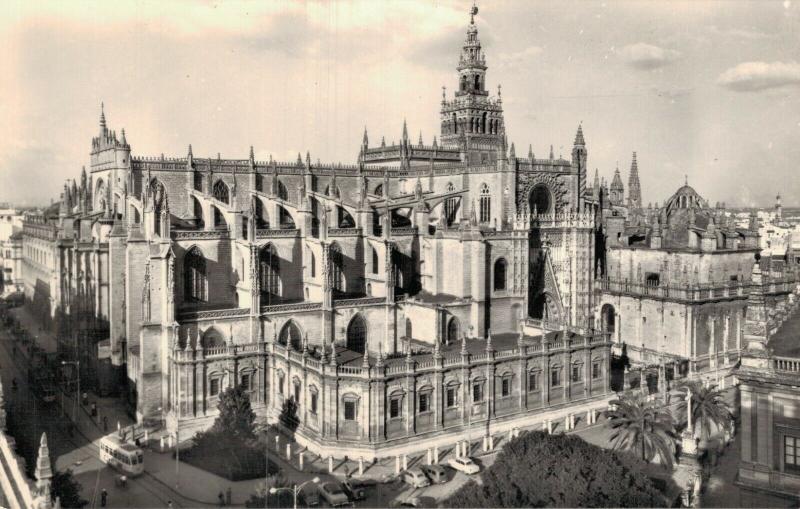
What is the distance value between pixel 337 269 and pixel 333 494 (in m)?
20.8

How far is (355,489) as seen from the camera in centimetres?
3291

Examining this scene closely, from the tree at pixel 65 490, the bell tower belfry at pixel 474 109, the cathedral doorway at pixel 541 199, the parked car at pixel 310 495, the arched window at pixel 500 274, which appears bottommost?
the parked car at pixel 310 495

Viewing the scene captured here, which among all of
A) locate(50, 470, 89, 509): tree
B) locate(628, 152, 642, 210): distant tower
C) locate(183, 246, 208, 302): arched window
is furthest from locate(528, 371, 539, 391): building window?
locate(628, 152, 642, 210): distant tower

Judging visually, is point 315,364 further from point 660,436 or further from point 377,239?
point 660,436

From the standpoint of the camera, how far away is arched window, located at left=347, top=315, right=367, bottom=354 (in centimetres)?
4588

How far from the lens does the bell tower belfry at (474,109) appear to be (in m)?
70.1

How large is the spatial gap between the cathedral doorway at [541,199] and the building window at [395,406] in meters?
26.5

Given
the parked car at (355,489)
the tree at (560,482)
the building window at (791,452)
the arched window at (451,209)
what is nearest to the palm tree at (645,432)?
the tree at (560,482)

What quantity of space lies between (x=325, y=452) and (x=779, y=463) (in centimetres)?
2026

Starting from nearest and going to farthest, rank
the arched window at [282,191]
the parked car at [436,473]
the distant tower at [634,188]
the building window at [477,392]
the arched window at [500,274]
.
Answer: the parked car at [436,473] → the building window at [477,392] → the arched window at [500,274] → the arched window at [282,191] → the distant tower at [634,188]

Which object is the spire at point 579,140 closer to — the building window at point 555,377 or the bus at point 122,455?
the building window at point 555,377

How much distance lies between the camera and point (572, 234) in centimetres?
5869

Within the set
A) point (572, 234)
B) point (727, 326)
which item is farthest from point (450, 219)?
point (727, 326)

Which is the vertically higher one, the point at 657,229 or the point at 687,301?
the point at 657,229
